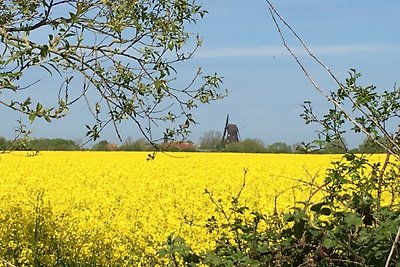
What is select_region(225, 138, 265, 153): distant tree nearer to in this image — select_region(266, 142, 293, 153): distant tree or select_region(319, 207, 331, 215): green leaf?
select_region(266, 142, 293, 153): distant tree

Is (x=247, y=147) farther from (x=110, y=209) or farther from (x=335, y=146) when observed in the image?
(x=335, y=146)

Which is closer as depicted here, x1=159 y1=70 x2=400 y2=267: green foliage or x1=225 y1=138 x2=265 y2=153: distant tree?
x1=159 y1=70 x2=400 y2=267: green foliage

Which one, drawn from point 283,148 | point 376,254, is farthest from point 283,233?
point 283,148

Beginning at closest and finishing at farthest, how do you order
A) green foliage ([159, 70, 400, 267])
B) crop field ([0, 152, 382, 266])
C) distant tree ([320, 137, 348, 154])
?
1. green foliage ([159, 70, 400, 267])
2. distant tree ([320, 137, 348, 154])
3. crop field ([0, 152, 382, 266])

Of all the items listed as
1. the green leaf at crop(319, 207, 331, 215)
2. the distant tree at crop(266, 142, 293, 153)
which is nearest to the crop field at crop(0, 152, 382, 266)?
the green leaf at crop(319, 207, 331, 215)

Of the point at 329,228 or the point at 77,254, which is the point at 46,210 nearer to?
the point at 77,254

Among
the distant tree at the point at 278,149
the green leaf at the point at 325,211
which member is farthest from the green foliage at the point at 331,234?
the distant tree at the point at 278,149

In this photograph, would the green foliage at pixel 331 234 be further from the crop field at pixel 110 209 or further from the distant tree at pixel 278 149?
the distant tree at pixel 278 149

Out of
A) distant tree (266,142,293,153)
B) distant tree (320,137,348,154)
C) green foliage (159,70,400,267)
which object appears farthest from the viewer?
distant tree (266,142,293,153)

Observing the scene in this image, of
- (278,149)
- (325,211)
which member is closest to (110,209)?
(325,211)

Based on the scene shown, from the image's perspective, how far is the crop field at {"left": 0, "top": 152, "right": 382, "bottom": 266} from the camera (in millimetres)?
8445

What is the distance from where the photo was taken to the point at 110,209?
1134cm

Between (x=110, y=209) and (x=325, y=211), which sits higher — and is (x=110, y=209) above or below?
below

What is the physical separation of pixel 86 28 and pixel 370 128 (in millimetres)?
1948
